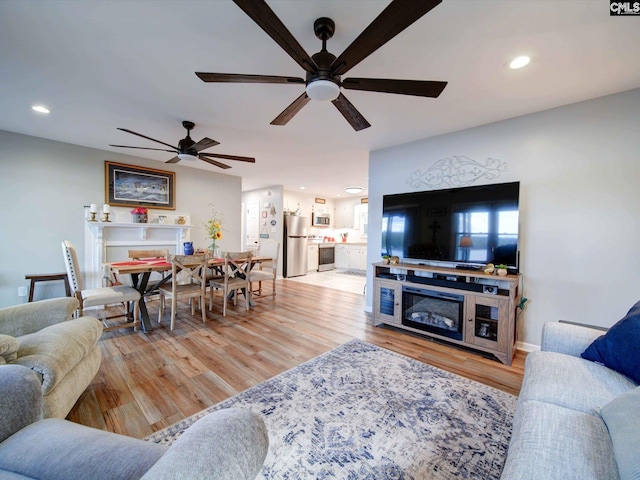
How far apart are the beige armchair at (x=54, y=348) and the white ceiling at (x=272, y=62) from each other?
6.10ft

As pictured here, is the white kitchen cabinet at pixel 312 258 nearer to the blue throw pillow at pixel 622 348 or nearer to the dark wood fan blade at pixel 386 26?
the dark wood fan blade at pixel 386 26

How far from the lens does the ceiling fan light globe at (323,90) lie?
1.51m

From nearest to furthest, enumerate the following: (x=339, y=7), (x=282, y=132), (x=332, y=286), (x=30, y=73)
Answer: (x=339, y=7) → (x=30, y=73) → (x=282, y=132) → (x=332, y=286)

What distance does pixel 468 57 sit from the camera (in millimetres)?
1814

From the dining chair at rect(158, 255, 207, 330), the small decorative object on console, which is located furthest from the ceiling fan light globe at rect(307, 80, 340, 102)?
the small decorative object on console

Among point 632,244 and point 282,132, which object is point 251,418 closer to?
point 282,132

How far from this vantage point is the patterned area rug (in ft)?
4.43

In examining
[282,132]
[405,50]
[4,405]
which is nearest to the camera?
[4,405]

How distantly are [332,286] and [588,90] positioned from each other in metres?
4.85

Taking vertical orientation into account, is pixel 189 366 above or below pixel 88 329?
below

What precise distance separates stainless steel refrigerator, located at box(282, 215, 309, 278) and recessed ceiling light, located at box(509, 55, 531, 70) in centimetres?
539

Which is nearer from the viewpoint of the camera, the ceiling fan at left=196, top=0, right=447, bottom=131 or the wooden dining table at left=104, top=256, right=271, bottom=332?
the ceiling fan at left=196, top=0, right=447, bottom=131

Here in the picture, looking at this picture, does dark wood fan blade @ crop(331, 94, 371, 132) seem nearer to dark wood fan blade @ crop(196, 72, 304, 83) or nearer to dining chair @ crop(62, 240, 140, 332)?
dark wood fan blade @ crop(196, 72, 304, 83)

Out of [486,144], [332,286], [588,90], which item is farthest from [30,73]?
[332,286]
